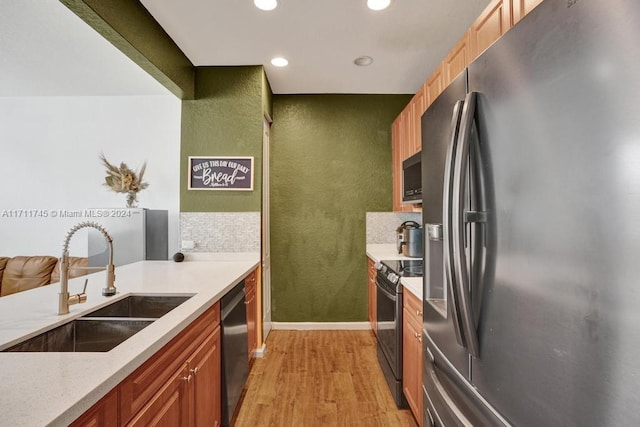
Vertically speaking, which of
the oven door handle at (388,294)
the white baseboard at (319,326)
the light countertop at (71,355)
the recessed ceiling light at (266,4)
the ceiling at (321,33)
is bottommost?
the white baseboard at (319,326)

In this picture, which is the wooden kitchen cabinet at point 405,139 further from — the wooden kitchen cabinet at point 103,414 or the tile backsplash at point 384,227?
the wooden kitchen cabinet at point 103,414

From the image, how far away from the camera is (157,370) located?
3.59ft

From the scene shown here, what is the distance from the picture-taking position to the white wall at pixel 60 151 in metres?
3.40

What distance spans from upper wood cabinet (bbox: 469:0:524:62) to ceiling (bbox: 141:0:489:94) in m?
0.62

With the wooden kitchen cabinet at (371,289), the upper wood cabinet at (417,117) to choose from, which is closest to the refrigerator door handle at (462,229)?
the upper wood cabinet at (417,117)

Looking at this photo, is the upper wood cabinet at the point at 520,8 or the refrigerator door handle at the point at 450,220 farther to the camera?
the upper wood cabinet at the point at 520,8

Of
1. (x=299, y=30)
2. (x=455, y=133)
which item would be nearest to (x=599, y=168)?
(x=455, y=133)

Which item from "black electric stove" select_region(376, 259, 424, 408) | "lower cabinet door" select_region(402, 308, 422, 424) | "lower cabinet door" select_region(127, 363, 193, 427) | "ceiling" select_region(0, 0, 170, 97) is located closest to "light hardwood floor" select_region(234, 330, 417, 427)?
"black electric stove" select_region(376, 259, 424, 408)

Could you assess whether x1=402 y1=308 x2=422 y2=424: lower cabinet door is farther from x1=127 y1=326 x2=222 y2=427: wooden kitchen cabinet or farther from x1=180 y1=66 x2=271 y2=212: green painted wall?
x1=180 y1=66 x2=271 y2=212: green painted wall

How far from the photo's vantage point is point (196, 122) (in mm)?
2910

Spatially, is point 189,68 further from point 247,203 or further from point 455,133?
point 455,133

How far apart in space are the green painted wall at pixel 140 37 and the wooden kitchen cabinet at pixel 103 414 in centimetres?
187

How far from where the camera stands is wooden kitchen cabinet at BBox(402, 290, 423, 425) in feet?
5.72

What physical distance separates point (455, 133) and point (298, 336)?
3045 millimetres
